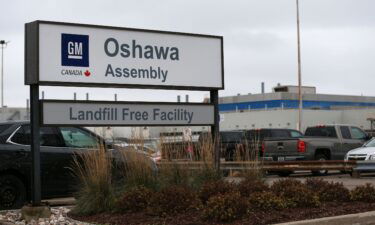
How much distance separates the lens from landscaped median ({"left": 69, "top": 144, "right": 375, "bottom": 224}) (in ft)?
27.9

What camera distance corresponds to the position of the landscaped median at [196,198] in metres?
8.51

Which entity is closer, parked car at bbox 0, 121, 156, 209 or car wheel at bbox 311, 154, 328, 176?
parked car at bbox 0, 121, 156, 209

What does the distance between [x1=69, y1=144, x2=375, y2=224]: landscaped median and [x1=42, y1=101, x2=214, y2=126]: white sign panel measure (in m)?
0.69

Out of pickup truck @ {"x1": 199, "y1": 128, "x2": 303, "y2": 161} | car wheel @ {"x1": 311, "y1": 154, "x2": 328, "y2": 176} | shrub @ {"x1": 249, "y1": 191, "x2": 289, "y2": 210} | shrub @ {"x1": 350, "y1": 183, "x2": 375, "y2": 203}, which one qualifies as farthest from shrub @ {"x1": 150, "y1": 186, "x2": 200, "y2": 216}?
car wheel @ {"x1": 311, "y1": 154, "x2": 328, "y2": 176}

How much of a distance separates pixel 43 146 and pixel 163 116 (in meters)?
2.76

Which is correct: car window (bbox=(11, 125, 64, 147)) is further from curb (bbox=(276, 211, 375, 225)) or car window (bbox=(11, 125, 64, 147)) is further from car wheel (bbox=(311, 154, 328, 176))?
car wheel (bbox=(311, 154, 328, 176))

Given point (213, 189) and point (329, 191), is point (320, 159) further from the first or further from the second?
point (213, 189)

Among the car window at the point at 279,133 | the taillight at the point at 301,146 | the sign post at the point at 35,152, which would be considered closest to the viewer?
the sign post at the point at 35,152

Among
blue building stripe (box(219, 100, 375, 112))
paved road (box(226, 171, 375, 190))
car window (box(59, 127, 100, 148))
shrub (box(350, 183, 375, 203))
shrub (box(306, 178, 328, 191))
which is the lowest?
paved road (box(226, 171, 375, 190))

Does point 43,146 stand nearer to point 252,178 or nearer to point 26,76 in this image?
point 26,76

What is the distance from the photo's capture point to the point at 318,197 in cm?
950

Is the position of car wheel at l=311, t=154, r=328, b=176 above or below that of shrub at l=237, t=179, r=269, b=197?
below

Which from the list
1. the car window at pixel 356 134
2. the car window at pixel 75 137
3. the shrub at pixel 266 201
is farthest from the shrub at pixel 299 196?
the car window at pixel 356 134

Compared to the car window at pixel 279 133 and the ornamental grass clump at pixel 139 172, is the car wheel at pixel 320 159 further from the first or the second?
the ornamental grass clump at pixel 139 172
